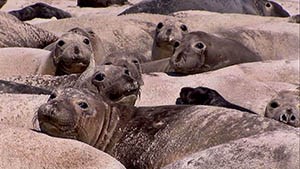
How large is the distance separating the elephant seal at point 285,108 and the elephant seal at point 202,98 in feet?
0.65

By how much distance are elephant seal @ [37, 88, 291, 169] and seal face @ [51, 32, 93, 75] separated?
2040 mm

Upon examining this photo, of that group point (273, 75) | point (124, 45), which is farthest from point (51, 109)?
point (124, 45)

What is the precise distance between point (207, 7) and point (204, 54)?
501cm

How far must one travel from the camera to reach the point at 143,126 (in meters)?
8.30

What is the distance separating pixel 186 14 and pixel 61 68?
4.21 m

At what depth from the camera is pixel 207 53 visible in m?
11.0

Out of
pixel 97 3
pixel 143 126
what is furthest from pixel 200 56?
pixel 97 3

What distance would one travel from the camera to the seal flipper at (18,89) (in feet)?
29.6

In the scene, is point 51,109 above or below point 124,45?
above

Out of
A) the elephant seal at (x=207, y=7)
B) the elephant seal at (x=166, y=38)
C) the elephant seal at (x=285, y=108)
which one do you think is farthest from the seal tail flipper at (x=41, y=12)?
the elephant seal at (x=285, y=108)

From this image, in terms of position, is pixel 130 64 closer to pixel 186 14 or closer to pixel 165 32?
pixel 165 32

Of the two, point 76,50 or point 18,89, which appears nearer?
point 18,89

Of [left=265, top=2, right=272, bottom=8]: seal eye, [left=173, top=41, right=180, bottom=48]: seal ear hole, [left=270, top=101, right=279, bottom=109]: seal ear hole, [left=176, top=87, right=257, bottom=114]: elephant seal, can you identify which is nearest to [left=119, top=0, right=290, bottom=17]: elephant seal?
[left=265, top=2, right=272, bottom=8]: seal eye

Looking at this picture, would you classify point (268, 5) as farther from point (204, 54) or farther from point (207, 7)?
point (204, 54)
